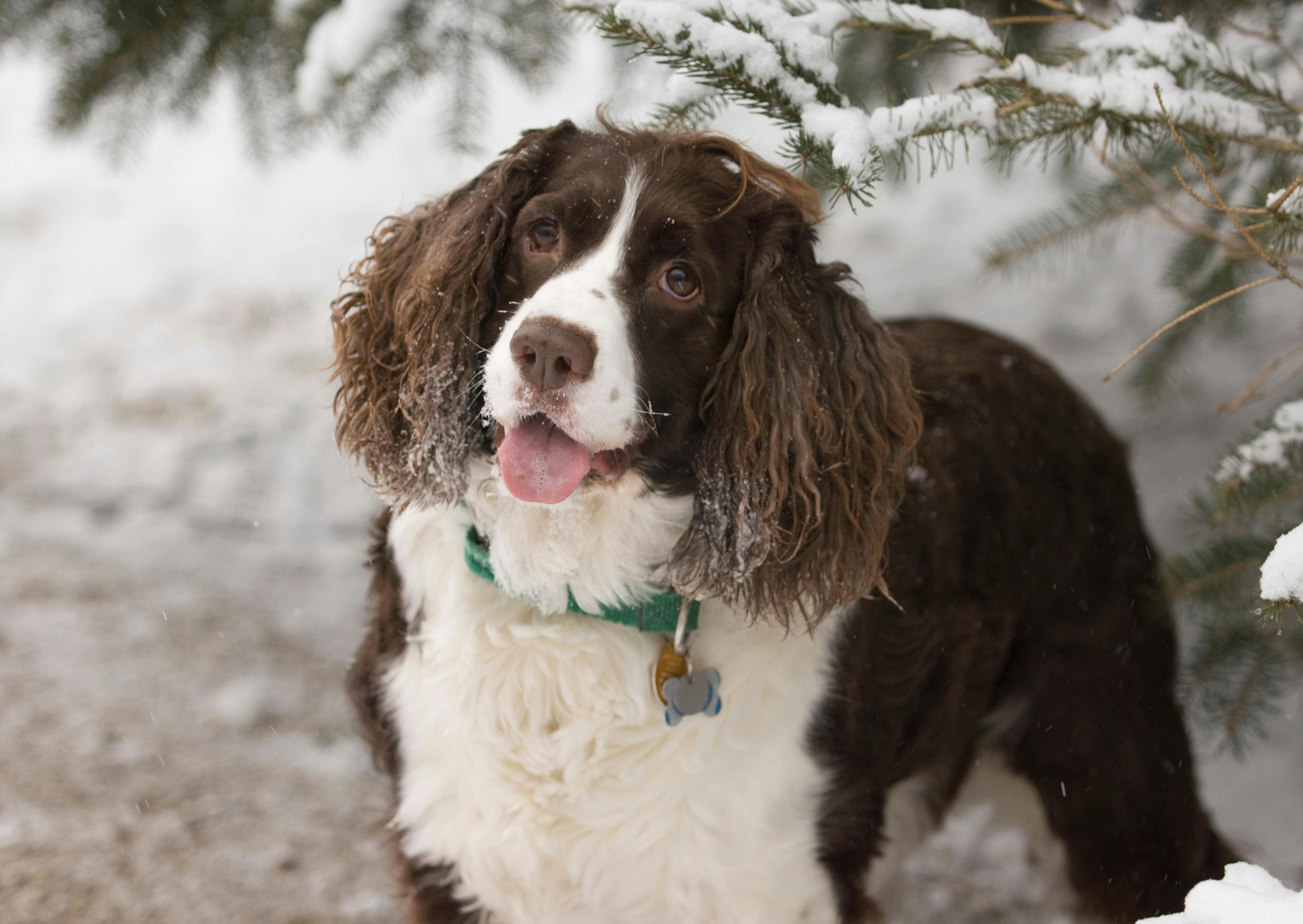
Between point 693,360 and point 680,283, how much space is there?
142mm

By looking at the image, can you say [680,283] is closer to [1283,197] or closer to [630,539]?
[630,539]

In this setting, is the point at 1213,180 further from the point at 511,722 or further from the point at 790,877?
the point at 511,722

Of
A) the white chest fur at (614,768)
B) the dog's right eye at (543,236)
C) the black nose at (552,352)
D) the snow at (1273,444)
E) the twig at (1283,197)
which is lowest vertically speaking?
the white chest fur at (614,768)

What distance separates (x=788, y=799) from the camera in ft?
6.83

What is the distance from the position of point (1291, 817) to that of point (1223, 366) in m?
1.89

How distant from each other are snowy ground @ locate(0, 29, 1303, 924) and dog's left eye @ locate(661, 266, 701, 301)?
636mm

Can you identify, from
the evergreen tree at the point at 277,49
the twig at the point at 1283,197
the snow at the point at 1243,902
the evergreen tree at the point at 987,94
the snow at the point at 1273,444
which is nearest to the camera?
the snow at the point at 1243,902

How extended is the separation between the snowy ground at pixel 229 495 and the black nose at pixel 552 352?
46 centimetres

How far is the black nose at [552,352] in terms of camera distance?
168 cm

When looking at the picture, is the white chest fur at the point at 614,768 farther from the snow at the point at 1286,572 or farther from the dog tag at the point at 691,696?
the snow at the point at 1286,572

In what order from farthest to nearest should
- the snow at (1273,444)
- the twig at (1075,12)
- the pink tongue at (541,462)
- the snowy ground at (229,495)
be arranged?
the snowy ground at (229,495) < the snow at (1273,444) < the twig at (1075,12) < the pink tongue at (541,462)

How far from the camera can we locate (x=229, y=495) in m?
4.23

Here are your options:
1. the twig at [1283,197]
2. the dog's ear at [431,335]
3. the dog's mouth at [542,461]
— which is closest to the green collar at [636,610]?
the dog's ear at [431,335]

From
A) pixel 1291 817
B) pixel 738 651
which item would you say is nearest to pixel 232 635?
pixel 738 651
